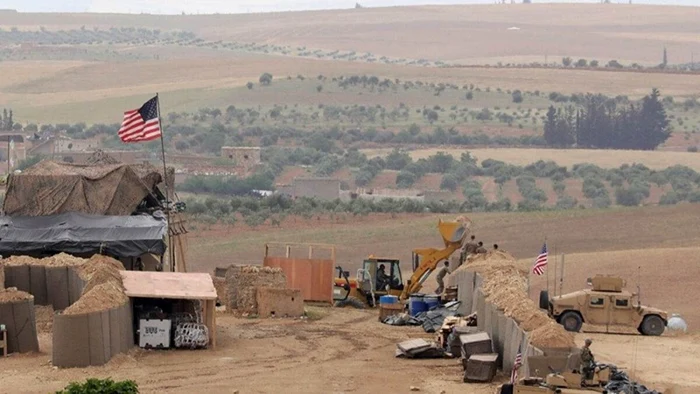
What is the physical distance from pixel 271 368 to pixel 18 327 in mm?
4918

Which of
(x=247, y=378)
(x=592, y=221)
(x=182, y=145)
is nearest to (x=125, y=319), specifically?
(x=247, y=378)

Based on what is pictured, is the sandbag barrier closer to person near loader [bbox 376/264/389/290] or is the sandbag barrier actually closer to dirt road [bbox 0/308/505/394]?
dirt road [bbox 0/308/505/394]

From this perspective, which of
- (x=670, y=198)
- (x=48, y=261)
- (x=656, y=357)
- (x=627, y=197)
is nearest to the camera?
(x=656, y=357)

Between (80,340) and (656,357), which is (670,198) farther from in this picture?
(80,340)

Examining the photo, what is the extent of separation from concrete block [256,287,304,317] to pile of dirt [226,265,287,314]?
0.43 meters

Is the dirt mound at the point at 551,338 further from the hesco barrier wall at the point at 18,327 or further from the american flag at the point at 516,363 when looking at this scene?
the hesco barrier wall at the point at 18,327

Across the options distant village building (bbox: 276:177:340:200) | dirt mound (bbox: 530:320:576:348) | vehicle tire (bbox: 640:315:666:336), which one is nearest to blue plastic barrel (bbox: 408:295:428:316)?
vehicle tire (bbox: 640:315:666:336)

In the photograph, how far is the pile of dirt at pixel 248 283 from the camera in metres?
40.1

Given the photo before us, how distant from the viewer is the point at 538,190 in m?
90.2

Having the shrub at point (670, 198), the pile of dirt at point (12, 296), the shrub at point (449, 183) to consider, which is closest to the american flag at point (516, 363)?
the pile of dirt at point (12, 296)

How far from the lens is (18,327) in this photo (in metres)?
31.9

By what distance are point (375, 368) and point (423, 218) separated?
37957mm

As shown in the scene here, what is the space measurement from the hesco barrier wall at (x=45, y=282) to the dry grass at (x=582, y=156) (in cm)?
6812

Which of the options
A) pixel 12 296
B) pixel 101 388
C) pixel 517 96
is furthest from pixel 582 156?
pixel 101 388
